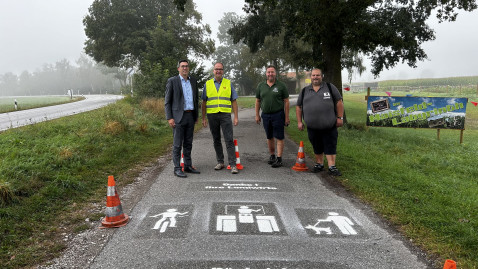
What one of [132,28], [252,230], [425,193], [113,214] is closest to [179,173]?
[113,214]

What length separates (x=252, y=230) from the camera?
12.5ft

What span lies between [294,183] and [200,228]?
2533 mm

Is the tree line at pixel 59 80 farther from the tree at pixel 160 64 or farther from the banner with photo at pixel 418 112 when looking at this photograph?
the banner with photo at pixel 418 112

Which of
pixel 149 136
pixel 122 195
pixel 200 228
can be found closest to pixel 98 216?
pixel 122 195

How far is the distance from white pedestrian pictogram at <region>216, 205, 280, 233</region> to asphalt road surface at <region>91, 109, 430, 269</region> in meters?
0.01

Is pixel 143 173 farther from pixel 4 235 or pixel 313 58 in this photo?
pixel 313 58

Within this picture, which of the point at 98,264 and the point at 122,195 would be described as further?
the point at 122,195

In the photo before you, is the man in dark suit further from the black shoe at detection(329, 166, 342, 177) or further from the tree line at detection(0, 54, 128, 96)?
the tree line at detection(0, 54, 128, 96)

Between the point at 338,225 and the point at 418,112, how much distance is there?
32.8 feet

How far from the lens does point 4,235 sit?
12.0 ft

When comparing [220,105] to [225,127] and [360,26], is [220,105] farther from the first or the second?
[360,26]

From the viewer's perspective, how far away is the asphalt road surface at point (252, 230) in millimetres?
3146

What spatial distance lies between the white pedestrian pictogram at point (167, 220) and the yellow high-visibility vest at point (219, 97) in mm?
2704

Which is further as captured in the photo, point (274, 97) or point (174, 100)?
point (274, 97)
